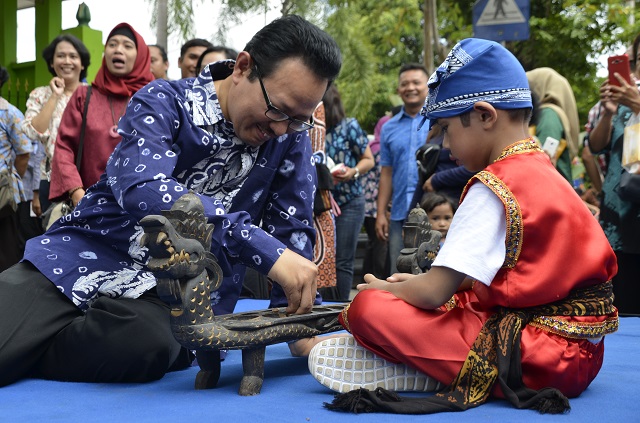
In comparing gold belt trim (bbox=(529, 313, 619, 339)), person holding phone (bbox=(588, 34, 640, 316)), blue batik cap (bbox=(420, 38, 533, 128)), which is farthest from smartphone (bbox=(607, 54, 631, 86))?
gold belt trim (bbox=(529, 313, 619, 339))

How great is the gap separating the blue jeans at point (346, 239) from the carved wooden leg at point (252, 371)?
3.48 meters

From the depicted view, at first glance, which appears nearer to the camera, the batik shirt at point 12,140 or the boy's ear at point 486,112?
the boy's ear at point 486,112

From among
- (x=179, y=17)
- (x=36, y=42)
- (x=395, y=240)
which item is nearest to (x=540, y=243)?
(x=395, y=240)

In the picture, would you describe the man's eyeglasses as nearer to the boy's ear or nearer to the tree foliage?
the boy's ear

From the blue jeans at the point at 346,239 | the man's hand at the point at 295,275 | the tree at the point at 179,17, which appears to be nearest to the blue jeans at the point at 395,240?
the blue jeans at the point at 346,239

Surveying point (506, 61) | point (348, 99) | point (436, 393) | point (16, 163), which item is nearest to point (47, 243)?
point (436, 393)

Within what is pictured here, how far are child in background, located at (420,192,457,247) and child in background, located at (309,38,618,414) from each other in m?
2.19

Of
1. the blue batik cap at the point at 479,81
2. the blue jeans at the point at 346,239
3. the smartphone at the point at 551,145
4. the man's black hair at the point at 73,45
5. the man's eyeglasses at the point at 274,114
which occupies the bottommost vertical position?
the blue jeans at the point at 346,239

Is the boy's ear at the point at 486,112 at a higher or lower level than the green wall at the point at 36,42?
higher

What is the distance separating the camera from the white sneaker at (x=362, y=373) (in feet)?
7.72

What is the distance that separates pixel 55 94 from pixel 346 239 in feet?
7.23

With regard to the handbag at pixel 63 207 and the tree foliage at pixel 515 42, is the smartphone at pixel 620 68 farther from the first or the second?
the tree foliage at pixel 515 42

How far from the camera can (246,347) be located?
2.37 metres

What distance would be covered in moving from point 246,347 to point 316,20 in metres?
11.7
